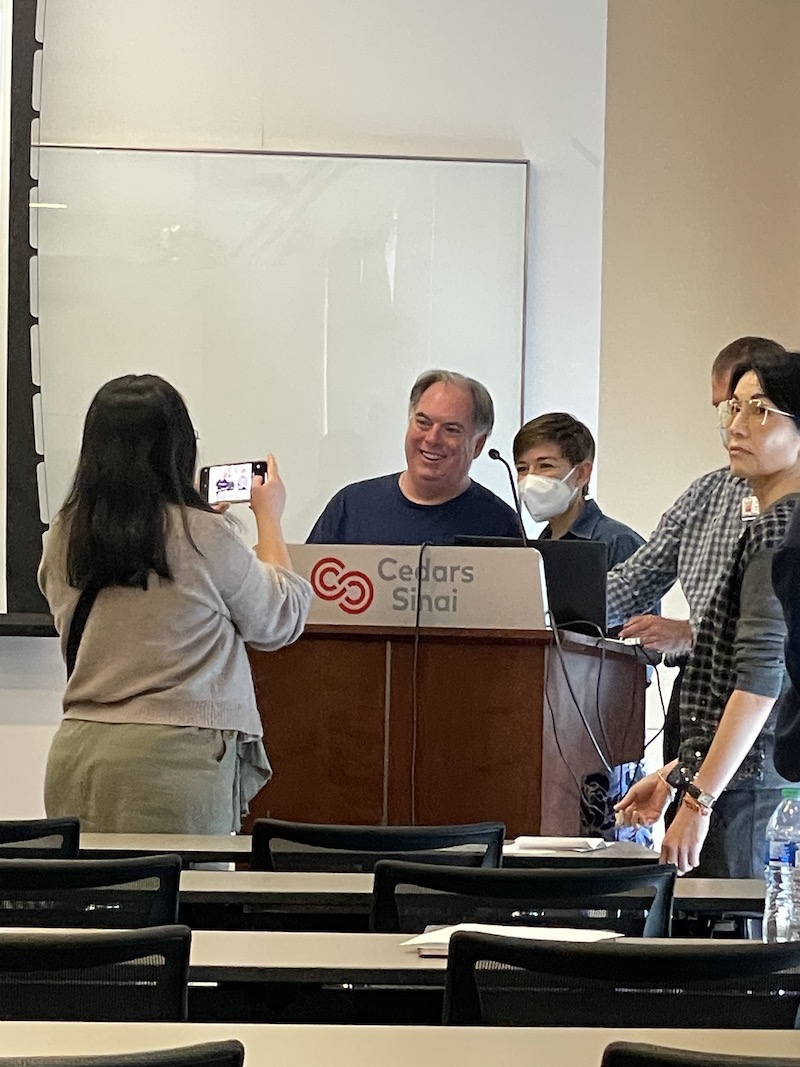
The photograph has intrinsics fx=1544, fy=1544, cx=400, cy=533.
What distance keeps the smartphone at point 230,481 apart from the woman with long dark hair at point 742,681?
3.67ft

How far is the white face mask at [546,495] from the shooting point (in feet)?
15.7

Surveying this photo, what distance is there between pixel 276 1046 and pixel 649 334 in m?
5.09

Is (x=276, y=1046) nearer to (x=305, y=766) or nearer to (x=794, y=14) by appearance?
(x=305, y=766)

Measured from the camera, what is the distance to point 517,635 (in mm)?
3686

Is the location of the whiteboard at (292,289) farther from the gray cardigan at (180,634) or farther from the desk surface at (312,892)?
the desk surface at (312,892)

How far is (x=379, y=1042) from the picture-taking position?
147 centimetres

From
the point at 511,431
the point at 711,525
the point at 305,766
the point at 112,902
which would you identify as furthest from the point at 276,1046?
the point at 511,431

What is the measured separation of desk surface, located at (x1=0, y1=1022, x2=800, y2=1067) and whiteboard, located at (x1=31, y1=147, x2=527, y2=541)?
14.4ft

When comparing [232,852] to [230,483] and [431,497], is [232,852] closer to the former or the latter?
[230,483]

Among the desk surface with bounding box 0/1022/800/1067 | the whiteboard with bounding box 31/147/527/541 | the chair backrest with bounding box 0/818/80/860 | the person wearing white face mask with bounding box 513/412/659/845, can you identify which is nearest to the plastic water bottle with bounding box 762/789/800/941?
the desk surface with bounding box 0/1022/800/1067

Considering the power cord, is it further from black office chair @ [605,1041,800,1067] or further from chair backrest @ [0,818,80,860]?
black office chair @ [605,1041,800,1067]

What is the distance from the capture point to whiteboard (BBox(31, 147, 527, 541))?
19.4 feet

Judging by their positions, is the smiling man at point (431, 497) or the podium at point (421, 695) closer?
the podium at point (421, 695)

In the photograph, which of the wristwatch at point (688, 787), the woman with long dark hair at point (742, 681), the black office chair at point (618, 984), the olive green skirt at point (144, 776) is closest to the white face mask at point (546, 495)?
the woman with long dark hair at point (742, 681)
